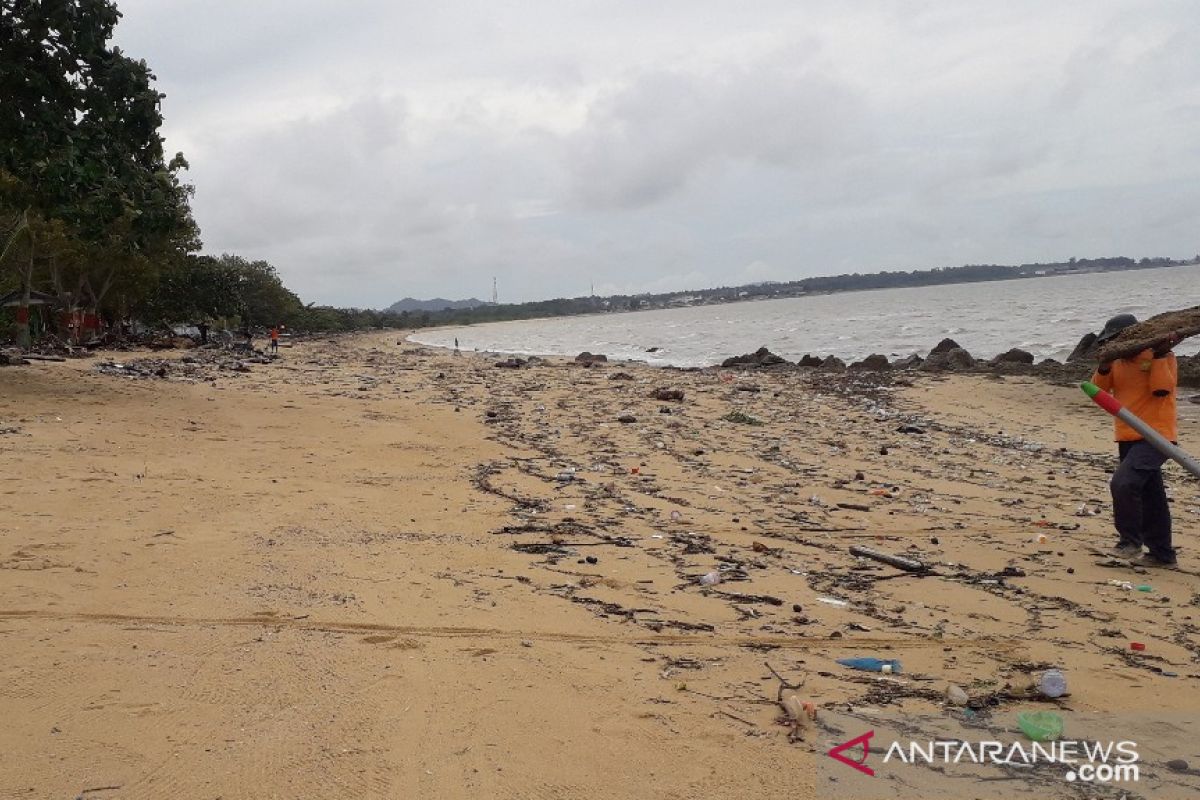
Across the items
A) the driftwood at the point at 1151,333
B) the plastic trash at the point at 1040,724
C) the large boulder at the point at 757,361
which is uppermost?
the driftwood at the point at 1151,333

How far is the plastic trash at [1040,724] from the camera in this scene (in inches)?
116

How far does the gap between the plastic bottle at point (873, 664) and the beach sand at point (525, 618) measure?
0.21ft

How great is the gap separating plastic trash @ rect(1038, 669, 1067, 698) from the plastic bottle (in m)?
0.59

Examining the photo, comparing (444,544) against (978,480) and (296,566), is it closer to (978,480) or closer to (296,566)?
(296,566)

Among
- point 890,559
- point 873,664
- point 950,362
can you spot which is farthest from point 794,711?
point 950,362

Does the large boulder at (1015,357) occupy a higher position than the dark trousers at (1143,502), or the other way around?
the large boulder at (1015,357)

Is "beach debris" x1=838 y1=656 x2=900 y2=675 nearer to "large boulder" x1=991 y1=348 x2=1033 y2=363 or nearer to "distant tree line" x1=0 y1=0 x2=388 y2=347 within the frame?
"distant tree line" x1=0 y1=0 x2=388 y2=347

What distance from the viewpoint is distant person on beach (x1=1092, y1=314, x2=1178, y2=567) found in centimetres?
551

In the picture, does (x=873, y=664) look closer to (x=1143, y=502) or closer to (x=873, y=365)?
(x=1143, y=502)

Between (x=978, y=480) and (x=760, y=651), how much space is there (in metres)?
6.34

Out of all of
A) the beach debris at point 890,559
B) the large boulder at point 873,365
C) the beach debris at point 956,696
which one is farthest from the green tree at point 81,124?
the large boulder at point 873,365

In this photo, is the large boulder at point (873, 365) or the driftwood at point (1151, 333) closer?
the driftwood at point (1151, 333)

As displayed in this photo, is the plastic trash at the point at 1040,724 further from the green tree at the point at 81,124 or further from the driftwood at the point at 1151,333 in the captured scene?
the green tree at the point at 81,124

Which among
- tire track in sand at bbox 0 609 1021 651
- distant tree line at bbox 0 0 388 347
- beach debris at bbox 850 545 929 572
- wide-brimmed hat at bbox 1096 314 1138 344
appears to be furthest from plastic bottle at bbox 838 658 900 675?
distant tree line at bbox 0 0 388 347
